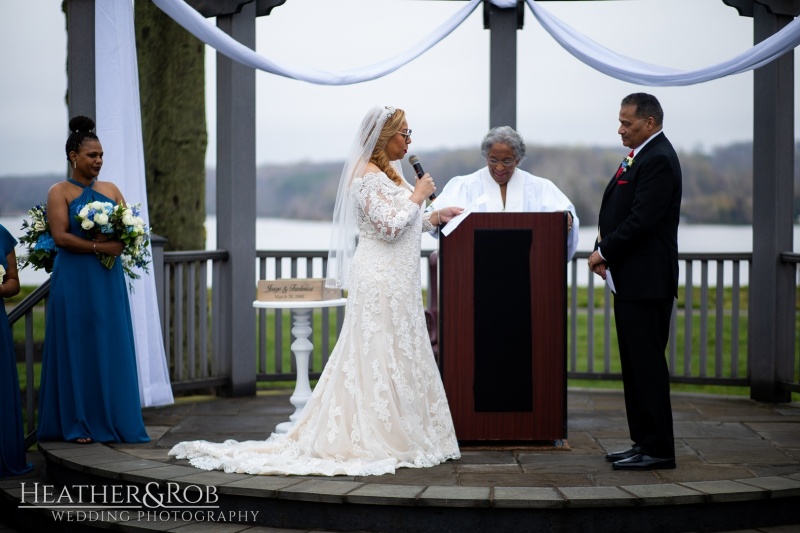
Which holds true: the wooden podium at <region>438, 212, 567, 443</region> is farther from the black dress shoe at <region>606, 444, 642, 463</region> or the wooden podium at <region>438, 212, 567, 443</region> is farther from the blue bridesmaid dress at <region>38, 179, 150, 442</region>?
the blue bridesmaid dress at <region>38, 179, 150, 442</region>

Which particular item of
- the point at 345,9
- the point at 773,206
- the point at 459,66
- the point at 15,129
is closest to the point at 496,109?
the point at 773,206

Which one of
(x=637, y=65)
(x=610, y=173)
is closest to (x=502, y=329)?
(x=637, y=65)

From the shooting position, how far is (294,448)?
4773 mm

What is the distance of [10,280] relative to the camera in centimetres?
498

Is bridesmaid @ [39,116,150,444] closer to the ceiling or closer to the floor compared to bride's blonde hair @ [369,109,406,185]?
closer to the floor

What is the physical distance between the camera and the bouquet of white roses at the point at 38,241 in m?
5.21

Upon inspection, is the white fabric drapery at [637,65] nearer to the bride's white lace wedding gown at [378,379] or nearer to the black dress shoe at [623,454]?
the bride's white lace wedding gown at [378,379]

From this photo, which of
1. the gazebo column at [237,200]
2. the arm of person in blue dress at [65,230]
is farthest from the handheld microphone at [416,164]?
the gazebo column at [237,200]

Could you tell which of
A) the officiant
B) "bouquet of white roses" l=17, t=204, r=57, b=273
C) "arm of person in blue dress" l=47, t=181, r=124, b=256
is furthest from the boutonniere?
"bouquet of white roses" l=17, t=204, r=57, b=273

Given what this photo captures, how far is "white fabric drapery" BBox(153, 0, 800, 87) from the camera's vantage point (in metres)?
5.61

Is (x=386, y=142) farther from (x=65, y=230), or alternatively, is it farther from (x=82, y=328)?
(x=82, y=328)

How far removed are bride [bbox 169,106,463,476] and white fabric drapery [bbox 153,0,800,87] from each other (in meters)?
1.45

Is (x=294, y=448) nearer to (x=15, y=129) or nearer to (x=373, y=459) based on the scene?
(x=373, y=459)

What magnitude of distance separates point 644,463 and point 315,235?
18.4 ft
